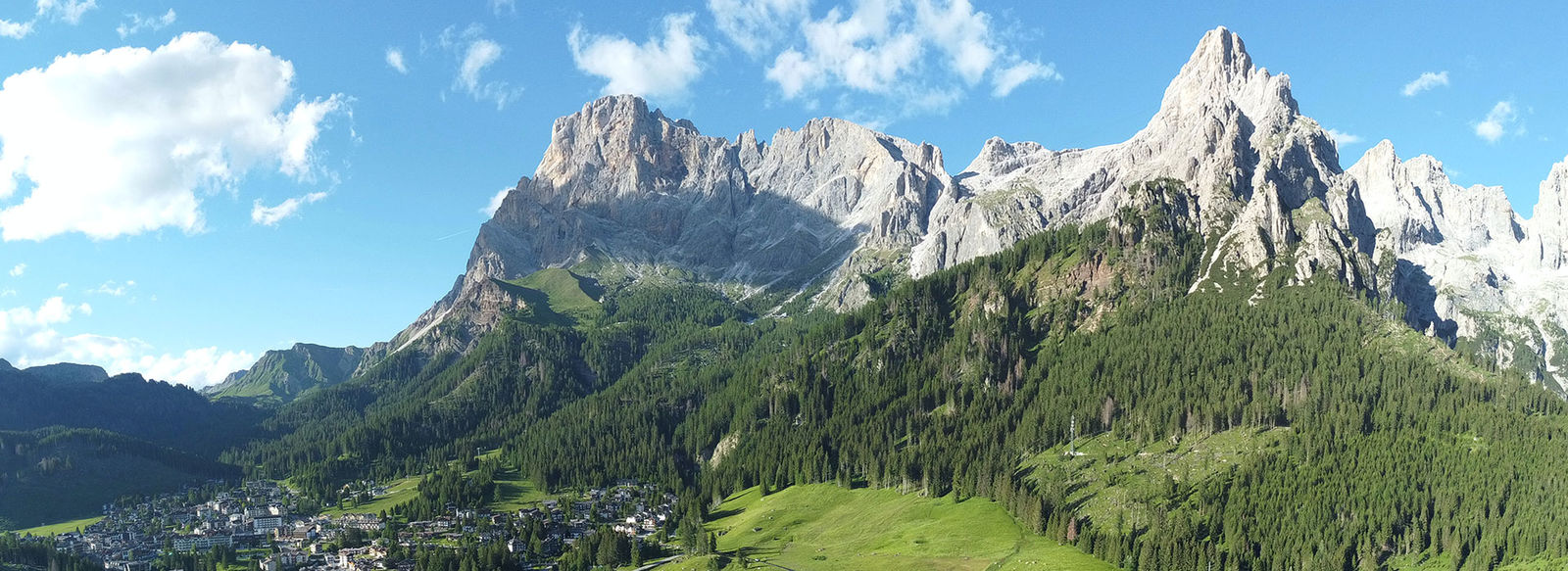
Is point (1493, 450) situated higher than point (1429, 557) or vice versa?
point (1493, 450)

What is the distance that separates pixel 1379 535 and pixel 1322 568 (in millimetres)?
14781

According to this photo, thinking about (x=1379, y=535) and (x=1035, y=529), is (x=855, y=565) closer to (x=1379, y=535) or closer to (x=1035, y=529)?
(x=1035, y=529)

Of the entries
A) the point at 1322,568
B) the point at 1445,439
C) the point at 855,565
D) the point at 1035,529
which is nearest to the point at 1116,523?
the point at 1035,529

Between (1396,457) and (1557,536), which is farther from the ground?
(1396,457)

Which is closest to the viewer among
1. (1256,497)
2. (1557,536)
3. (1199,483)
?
(1557,536)

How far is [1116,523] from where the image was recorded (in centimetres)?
19212

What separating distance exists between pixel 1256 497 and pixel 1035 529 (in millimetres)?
40114

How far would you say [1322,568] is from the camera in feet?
540

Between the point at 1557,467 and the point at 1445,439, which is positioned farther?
the point at 1445,439

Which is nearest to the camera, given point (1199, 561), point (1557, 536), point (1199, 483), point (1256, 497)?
point (1557, 536)

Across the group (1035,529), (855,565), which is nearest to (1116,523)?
(1035,529)

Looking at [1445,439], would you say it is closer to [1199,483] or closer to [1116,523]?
[1199,483]

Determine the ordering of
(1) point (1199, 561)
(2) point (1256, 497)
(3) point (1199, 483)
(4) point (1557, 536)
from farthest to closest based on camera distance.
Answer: (3) point (1199, 483)
(2) point (1256, 497)
(1) point (1199, 561)
(4) point (1557, 536)

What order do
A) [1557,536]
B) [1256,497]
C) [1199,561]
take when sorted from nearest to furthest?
[1557,536]
[1199,561]
[1256,497]
